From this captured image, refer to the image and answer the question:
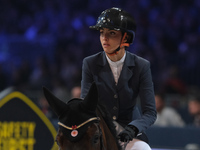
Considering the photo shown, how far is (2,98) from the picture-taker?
4434 mm

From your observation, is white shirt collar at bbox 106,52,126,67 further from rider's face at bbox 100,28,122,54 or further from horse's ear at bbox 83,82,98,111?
horse's ear at bbox 83,82,98,111

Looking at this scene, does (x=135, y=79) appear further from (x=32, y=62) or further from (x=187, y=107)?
(x=32, y=62)

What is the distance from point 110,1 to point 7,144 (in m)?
7.74

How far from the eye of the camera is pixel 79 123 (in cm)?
268

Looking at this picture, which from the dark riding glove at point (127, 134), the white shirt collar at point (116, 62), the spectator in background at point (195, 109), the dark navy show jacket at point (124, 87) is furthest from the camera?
the spectator in background at point (195, 109)

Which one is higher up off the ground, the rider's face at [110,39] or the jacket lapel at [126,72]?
the rider's face at [110,39]

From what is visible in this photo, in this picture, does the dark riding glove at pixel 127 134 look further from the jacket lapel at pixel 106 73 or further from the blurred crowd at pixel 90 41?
the blurred crowd at pixel 90 41

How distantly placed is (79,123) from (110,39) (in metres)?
0.84

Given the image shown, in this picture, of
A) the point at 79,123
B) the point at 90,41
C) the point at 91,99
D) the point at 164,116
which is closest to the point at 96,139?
the point at 79,123

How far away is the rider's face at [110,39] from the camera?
10.7 feet

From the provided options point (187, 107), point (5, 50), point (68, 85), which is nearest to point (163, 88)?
point (187, 107)

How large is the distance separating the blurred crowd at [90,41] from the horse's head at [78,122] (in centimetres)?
543

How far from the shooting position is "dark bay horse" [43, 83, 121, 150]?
2639mm

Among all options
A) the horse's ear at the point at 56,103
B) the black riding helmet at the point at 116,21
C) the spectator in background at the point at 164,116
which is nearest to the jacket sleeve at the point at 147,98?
the black riding helmet at the point at 116,21
